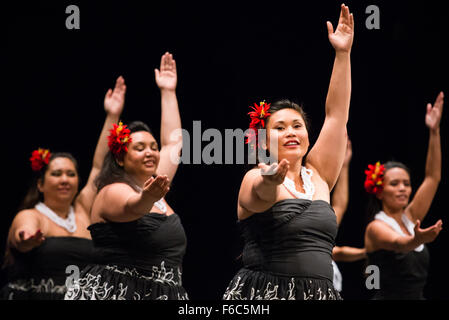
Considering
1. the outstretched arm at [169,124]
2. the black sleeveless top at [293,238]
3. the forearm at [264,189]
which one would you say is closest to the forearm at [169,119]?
the outstretched arm at [169,124]

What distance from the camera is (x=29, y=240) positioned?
336 centimetres

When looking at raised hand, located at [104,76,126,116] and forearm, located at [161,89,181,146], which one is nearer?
forearm, located at [161,89,181,146]

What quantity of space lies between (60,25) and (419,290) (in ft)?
9.15

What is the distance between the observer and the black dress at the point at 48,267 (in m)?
3.65

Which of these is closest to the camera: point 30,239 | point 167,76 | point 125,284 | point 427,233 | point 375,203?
point 125,284

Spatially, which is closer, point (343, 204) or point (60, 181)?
point (60, 181)

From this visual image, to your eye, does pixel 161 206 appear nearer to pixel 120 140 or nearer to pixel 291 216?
pixel 120 140

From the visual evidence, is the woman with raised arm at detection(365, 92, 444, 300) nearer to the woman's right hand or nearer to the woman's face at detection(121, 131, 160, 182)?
the woman's face at detection(121, 131, 160, 182)

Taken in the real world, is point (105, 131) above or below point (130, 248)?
above

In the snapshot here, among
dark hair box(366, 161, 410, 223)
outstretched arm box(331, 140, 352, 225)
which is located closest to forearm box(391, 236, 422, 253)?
dark hair box(366, 161, 410, 223)

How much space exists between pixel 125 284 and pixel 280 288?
82 centimetres

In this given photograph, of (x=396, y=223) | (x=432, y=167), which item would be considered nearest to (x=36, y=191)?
(x=396, y=223)

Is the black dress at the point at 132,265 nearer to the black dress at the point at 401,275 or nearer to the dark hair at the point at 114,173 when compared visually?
the dark hair at the point at 114,173

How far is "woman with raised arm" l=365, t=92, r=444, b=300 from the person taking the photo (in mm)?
3713
